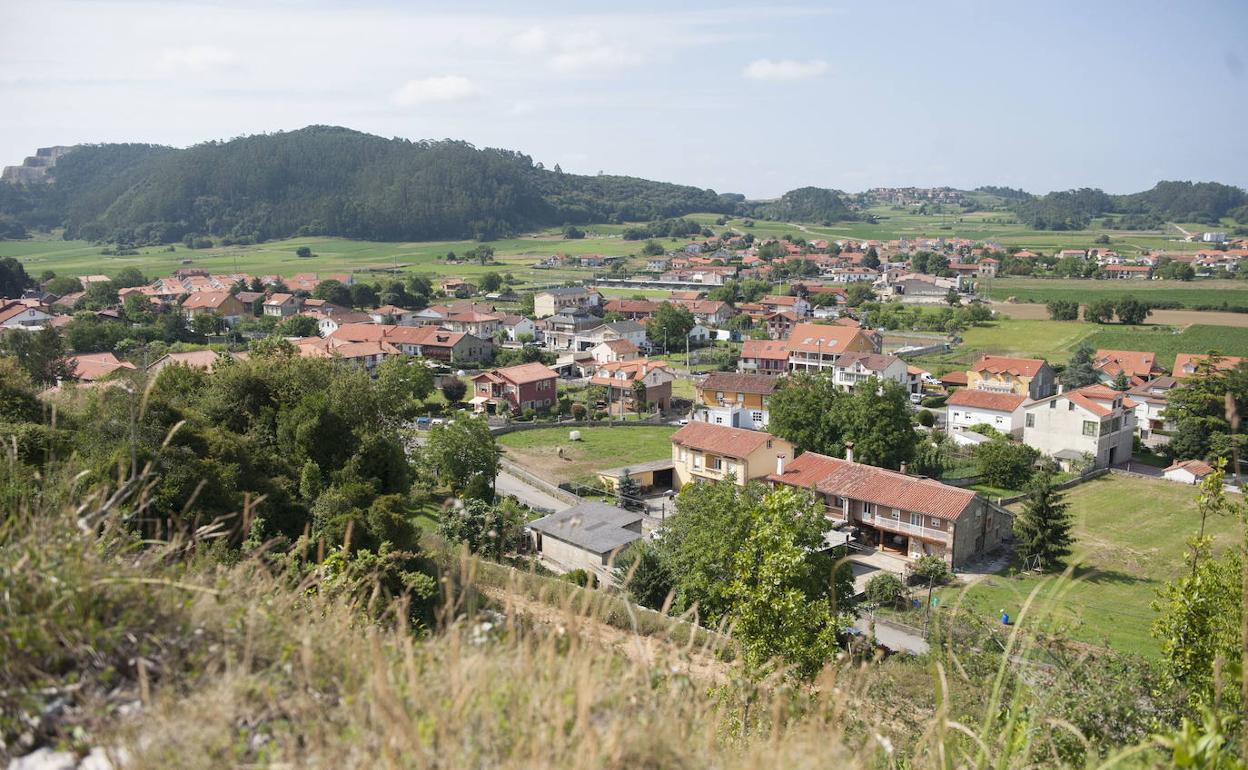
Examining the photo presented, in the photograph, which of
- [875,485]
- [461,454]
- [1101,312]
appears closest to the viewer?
[875,485]

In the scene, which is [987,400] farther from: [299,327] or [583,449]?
[299,327]

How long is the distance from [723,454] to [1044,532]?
754 centimetres

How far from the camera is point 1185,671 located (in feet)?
18.5

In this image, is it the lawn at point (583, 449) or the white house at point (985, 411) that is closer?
the lawn at point (583, 449)

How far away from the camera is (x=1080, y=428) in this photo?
2508cm

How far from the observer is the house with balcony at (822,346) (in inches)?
1496

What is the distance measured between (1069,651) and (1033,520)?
11546 millimetres

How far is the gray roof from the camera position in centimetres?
1570

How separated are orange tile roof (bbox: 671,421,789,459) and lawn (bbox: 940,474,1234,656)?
6.37 metres

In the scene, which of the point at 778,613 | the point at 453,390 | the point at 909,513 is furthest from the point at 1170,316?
the point at 778,613

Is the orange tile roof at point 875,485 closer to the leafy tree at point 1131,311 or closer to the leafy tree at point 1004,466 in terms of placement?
the leafy tree at point 1004,466

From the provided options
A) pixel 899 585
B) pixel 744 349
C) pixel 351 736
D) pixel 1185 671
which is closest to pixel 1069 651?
→ pixel 1185 671

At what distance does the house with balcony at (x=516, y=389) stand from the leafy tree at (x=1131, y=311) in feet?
124

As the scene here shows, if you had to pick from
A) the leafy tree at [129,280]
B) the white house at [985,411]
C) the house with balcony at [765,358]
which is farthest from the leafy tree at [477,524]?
the leafy tree at [129,280]
